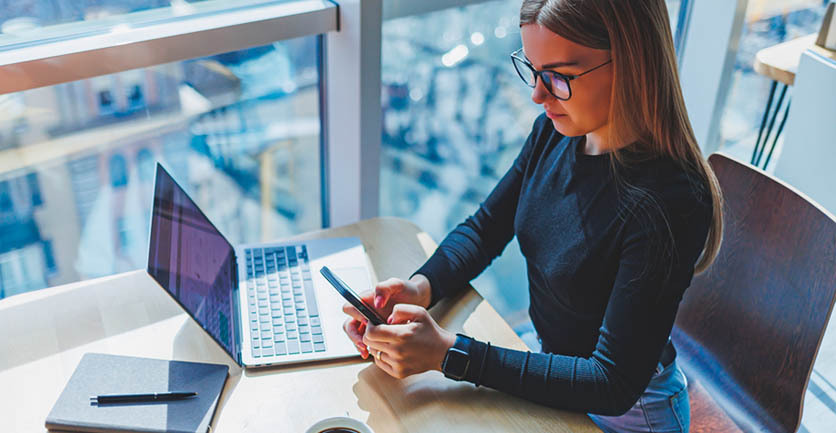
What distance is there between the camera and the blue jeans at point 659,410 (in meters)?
1.12

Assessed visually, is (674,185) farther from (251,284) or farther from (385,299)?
(251,284)

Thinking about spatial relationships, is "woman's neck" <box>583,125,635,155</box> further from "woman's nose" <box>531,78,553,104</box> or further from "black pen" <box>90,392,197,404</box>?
"black pen" <box>90,392,197,404</box>

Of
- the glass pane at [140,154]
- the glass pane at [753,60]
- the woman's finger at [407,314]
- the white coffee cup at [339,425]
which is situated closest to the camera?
the white coffee cup at [339,425]

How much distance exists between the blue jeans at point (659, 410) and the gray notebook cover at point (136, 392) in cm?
62

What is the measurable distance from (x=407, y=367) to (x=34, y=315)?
0.59 m

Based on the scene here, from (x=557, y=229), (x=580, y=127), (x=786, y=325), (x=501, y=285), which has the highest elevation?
(x=580, y=127)

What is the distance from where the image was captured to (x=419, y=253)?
4.17 ft

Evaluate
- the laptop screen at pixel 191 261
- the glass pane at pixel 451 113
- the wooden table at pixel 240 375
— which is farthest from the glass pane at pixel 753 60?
the laptop screen at pixel 191 261

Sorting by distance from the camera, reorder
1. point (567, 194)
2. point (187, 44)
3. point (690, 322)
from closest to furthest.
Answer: point (567, 194)
point (187, 44)
point (690, 322)

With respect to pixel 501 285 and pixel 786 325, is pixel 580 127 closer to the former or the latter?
pixel 786 325

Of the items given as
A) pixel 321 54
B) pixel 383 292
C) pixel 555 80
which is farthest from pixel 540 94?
pixel 321 54

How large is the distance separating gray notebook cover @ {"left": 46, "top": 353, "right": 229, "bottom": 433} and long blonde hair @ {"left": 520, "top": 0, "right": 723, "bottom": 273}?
2.10 feet

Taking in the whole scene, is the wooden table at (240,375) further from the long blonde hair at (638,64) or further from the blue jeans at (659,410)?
the long blonde hair at (638,64)

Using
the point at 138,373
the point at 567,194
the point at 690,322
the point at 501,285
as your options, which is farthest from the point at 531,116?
the point at 138,373
